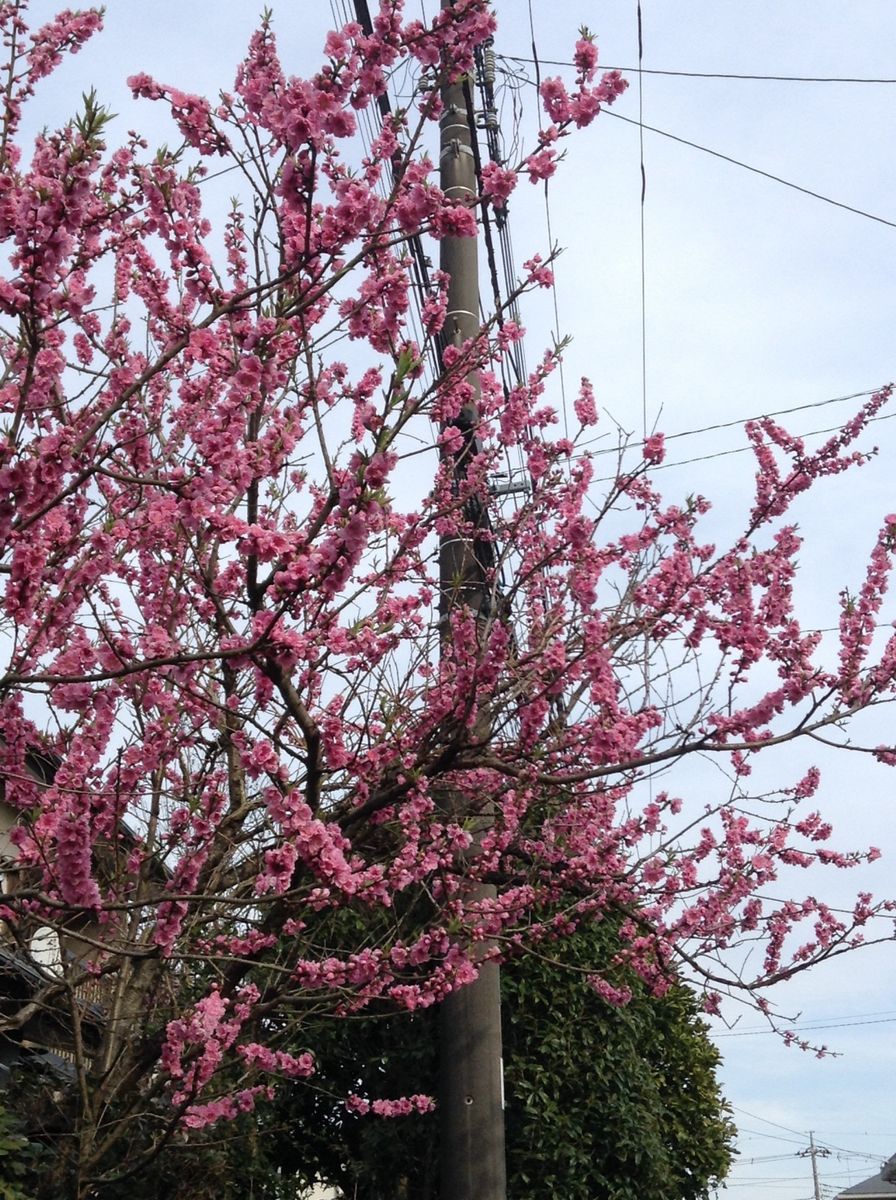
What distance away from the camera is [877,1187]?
37.9m

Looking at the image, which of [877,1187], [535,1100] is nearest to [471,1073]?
[535,1100]

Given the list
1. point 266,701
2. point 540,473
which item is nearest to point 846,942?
point 540,473

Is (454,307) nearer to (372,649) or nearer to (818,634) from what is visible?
(372,649)

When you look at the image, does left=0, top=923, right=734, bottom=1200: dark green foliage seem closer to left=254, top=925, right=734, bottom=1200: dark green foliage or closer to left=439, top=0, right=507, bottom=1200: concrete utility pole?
left=254, top=925, right=734, bottom=1200: dark green foliage

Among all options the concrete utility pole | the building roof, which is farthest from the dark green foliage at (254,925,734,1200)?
the building roof

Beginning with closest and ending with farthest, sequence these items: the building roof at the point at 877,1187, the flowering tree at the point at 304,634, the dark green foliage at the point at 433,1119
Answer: the flowering tree at the point at 304,634 → the dark green foliage at the point at 433,1119 → the building roof at the point at 877,1187

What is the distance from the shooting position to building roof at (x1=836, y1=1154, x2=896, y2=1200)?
1425 inches

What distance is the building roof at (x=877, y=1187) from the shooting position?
3619 centimetres

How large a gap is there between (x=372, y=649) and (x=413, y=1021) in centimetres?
319

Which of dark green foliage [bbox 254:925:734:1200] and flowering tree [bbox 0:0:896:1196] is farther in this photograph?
dark green foliage [bbox 254:925:734:1200]

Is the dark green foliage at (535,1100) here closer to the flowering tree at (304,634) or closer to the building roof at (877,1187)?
the flowering tree at (304,634)

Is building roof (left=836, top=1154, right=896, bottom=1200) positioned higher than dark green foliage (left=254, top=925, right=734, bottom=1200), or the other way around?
building roof (left=836, top=1154, right=896, bottom=1200)

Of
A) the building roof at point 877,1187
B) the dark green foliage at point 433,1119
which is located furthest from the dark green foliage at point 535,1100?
the building roof at point 877,1187

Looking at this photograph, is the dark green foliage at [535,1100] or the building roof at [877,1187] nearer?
the dark green foliage at [535,1100]
